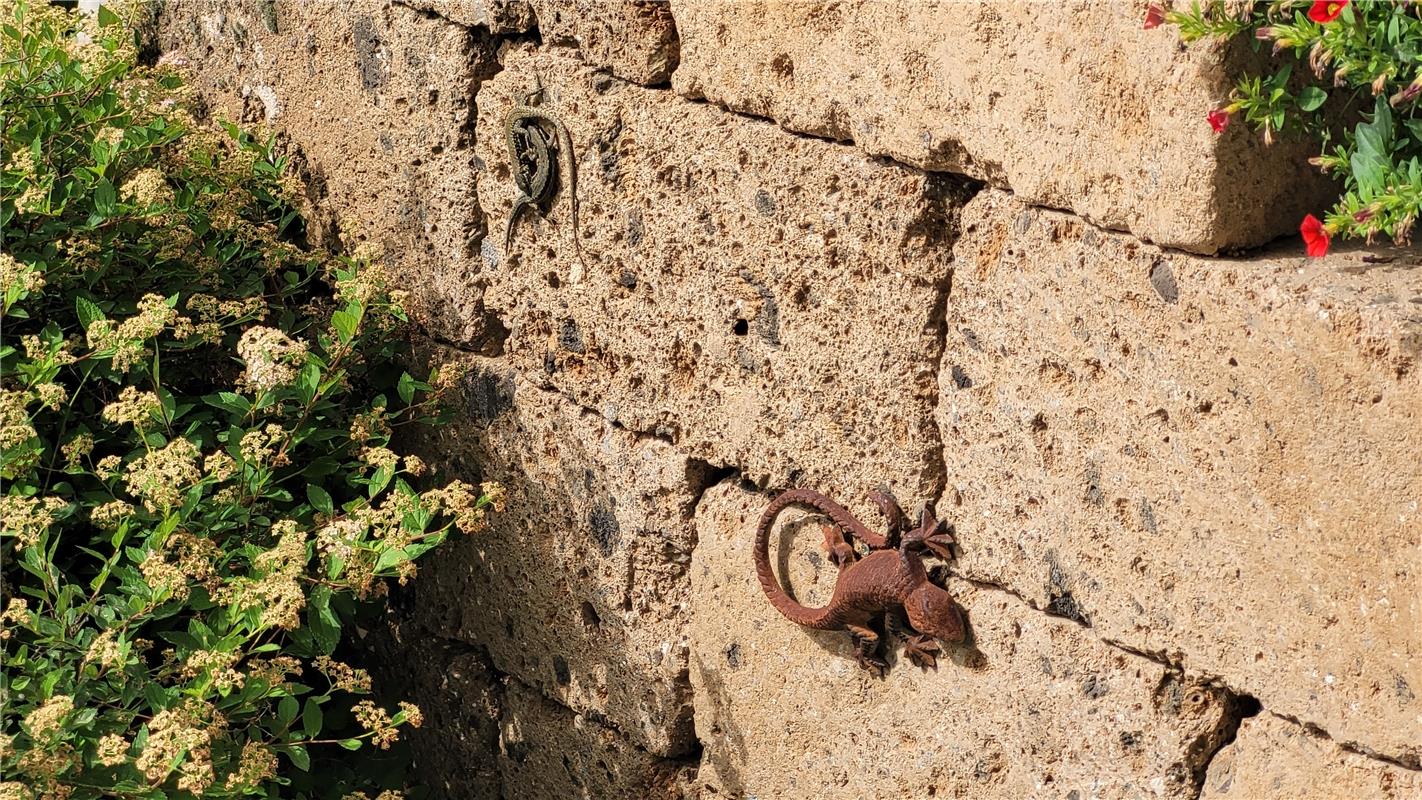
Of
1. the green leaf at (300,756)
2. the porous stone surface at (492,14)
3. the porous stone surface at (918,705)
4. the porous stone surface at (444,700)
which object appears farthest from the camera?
the porous stone surface at (444,700)

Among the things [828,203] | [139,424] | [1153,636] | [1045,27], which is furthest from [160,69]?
[1153,636]

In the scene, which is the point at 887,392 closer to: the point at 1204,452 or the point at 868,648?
the point at 868,648

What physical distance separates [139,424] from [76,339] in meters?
0.28

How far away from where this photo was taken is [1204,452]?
1.87 m

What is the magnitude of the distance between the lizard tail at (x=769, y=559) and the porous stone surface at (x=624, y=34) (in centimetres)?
86

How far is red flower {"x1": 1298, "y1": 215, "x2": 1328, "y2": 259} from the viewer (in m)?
1.69

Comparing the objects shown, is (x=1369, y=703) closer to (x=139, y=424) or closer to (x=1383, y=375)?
(x=1383, y=375)

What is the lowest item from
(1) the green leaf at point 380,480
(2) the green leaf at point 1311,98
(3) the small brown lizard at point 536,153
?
(1) the green leaf at point 380,480

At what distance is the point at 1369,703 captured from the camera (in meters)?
1.73

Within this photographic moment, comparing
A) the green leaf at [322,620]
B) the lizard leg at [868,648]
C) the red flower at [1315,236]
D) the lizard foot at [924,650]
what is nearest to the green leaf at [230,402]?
the green leaf at [322,620]

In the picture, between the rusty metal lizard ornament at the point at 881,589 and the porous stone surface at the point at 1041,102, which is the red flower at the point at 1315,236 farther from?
the rusty metal lizard ornament at the point at 881,589

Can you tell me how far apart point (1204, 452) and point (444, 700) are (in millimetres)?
2402

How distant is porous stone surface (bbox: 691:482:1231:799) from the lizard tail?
0.14 ft

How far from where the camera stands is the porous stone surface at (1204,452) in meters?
1.67
